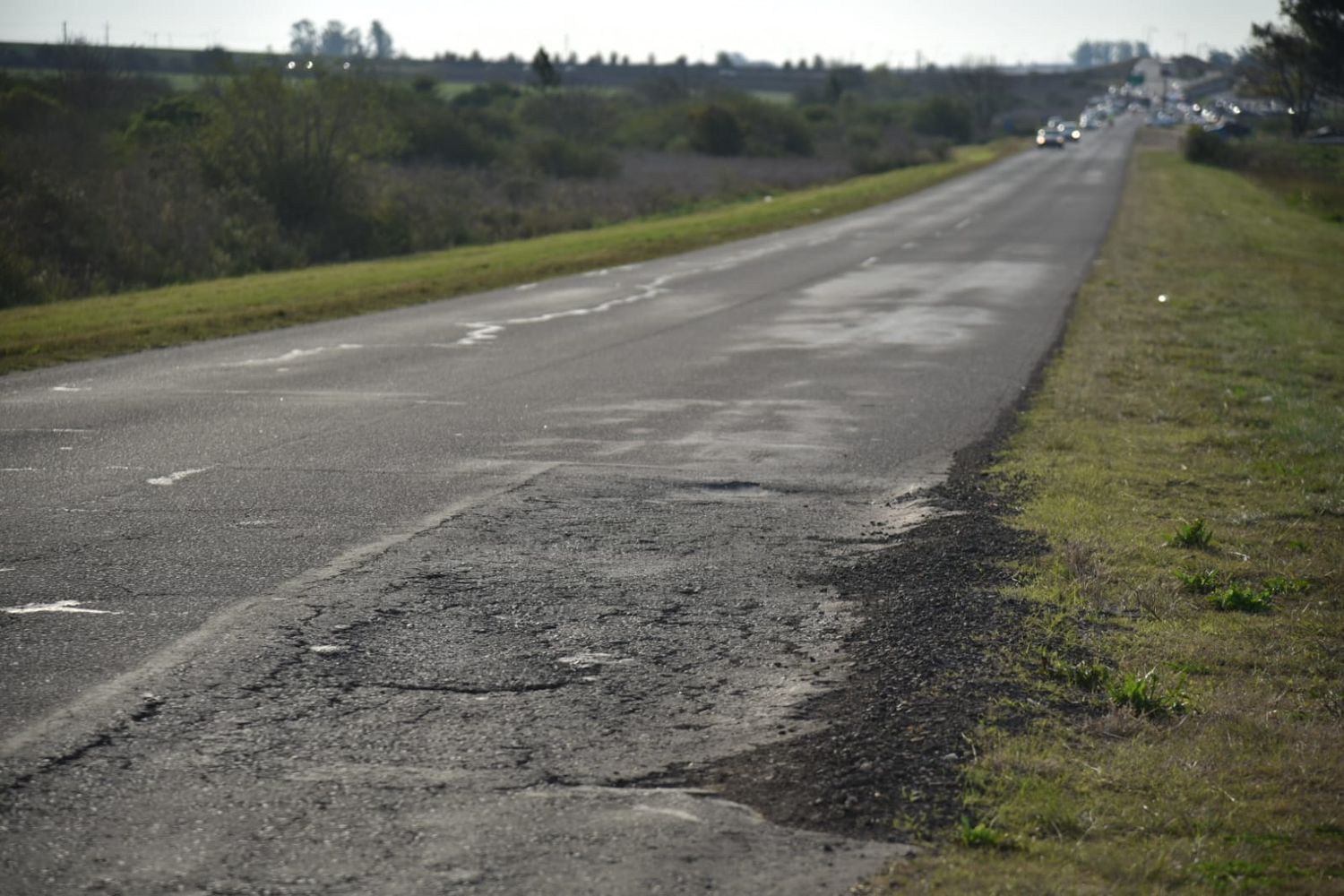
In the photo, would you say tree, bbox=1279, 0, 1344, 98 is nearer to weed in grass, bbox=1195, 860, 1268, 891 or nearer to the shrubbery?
the shrubbery

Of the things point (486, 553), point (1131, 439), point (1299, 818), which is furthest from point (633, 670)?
point (1131, 439)

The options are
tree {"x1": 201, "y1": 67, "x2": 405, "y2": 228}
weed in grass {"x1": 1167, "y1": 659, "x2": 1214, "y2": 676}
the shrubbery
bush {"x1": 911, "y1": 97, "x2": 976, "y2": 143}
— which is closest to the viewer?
weed in grass {"x1": 1167, "y1": 659, "x2": 1214, "y2": 676}

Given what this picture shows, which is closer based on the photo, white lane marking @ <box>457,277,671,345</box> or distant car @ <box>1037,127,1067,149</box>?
white lane marking @ <box>457,277,671,345</box>

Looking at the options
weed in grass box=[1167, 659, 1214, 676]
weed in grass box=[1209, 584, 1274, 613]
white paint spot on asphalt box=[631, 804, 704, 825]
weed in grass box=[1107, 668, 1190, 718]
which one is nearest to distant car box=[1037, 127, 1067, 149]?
weed in grass box=[1209, 584, 1274, 613]

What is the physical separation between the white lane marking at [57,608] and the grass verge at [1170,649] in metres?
3.59

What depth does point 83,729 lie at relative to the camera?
4918 millimetres

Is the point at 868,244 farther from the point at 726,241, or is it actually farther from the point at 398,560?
the point at 398,560

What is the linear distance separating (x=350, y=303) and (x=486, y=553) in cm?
1321

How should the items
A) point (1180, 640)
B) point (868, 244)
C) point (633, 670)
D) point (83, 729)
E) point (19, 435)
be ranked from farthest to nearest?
1. point (868, 244)
2. point (19, 435)
3. point (1180, 640)
4. point (633, 670)
5. point (83, 729)

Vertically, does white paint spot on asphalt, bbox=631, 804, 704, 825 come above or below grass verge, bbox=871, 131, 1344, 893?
below

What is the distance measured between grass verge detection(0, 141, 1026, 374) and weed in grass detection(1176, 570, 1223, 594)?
10923 millimetres

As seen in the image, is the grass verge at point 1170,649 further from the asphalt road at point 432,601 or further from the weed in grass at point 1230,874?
the asphalt road at point 432,601

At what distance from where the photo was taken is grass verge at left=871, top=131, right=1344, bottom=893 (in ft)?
13.6

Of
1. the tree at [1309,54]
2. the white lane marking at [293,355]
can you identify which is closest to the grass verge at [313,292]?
the white lane marking at [293,355]
